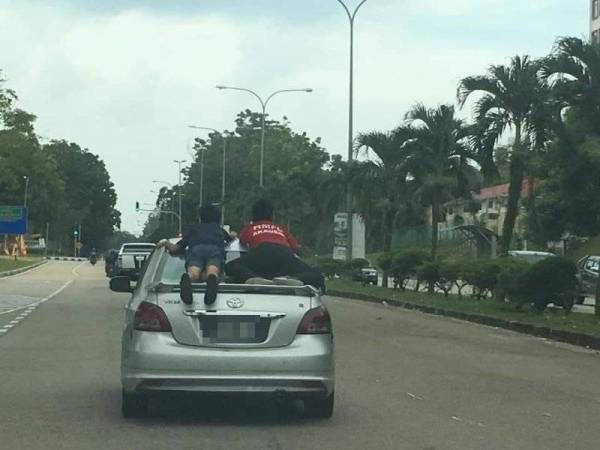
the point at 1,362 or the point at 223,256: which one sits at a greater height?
the point at 223,256

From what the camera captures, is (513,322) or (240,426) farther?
(513,322)

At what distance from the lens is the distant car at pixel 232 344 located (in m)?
8.52

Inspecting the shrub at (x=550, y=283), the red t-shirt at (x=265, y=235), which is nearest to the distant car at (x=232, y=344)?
the red t-shirt at (x=265, y=235)

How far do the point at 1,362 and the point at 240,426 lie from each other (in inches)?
223

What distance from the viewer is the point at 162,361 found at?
8508 millimetres

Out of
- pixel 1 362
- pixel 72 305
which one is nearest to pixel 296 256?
pixel 1 362

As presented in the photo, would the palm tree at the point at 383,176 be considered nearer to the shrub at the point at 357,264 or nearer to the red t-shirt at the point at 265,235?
the shrub at the point at 357,264

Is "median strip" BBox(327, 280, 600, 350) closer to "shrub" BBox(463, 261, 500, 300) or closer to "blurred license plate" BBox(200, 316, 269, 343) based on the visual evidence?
"shrub" BBox(463, 261, 500, 300)

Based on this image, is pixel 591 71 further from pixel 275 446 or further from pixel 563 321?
pixel 275 446

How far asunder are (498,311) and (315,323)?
1555 centimetres

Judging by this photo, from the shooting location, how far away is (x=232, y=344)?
8617 mm

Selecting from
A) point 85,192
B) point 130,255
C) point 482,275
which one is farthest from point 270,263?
point 85,192

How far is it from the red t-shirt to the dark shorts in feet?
1.38

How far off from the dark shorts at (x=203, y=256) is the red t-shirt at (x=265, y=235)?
420 millimetres
